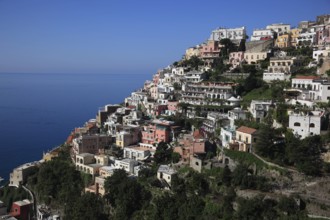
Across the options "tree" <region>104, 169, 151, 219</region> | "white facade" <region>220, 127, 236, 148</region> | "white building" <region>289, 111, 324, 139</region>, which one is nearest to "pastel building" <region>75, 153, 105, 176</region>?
"tree" <region>104, 169, 151, 219</region>

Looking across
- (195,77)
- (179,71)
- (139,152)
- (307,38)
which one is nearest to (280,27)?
(307,38)

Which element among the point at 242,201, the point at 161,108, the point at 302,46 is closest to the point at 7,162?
the point at 161,108

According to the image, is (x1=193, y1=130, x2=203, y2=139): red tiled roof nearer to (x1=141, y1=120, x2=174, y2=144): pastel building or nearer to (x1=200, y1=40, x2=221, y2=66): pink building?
(x1=141, y1=120, x2=174, y2=144): pastel building

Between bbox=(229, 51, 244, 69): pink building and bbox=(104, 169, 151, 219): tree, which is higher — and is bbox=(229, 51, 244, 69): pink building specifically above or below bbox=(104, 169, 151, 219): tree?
above

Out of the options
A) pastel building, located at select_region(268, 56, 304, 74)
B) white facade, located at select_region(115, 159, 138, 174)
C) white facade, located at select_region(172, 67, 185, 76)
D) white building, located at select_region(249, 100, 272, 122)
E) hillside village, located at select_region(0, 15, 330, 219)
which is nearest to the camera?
hillside village, located at select_region(0, 15, 330, 219)

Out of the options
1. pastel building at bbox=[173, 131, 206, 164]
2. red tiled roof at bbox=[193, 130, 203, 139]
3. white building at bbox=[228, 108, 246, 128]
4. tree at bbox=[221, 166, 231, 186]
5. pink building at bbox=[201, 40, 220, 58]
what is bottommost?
tree at bbox=[221, 166, 231, 186]

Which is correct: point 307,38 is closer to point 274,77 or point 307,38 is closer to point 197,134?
point 274,77
